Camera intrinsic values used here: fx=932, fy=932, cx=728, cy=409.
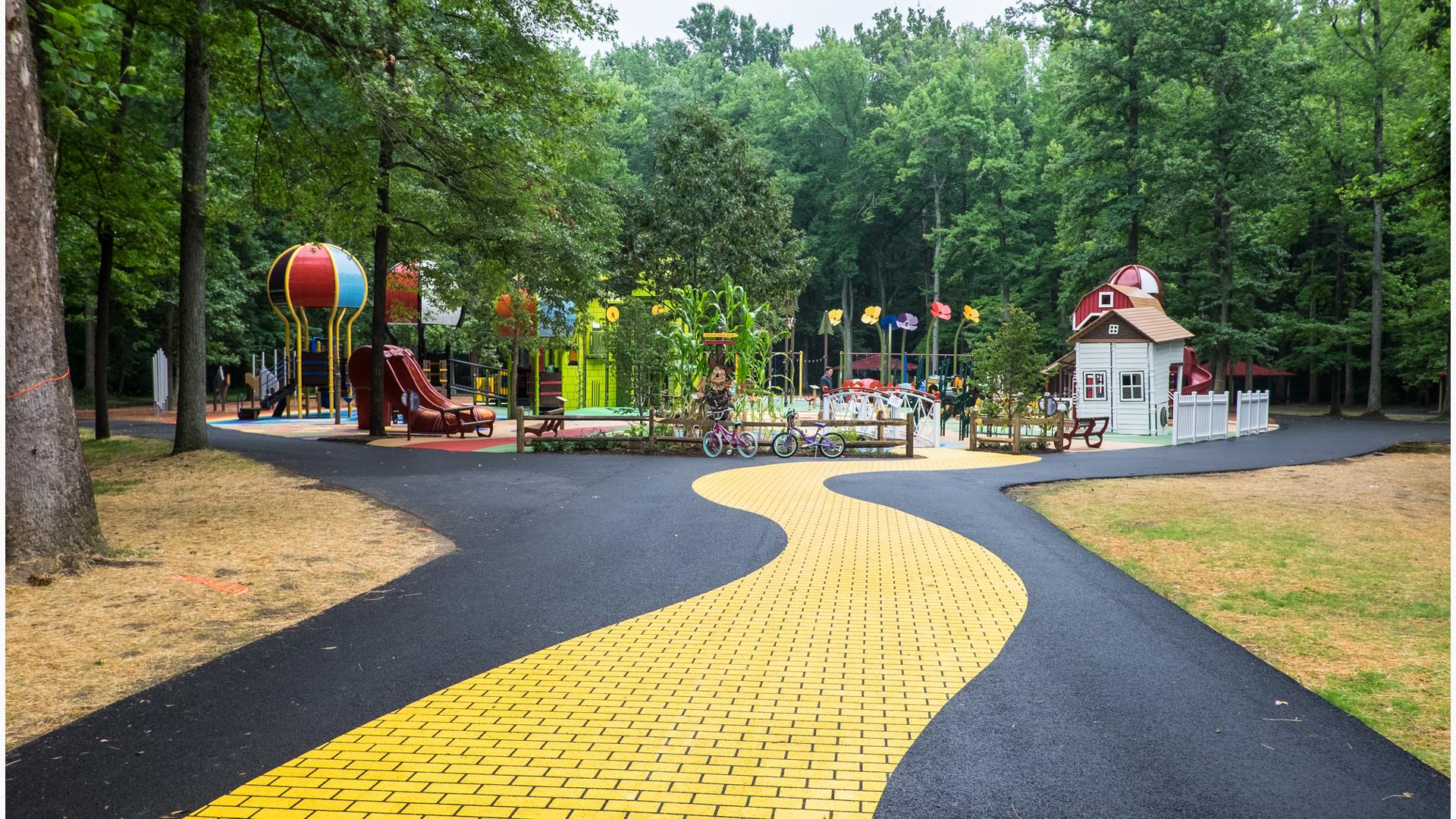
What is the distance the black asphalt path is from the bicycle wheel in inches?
315

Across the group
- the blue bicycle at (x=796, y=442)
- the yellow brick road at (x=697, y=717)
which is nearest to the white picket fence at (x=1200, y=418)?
the blue bicycle at (x=796, y=442)

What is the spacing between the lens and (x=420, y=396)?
21.9m

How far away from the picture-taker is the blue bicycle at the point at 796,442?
1734 cm

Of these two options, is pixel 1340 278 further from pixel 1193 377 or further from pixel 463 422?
pixel 463 422

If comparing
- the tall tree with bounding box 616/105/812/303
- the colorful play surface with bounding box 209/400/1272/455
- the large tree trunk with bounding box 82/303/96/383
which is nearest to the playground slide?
the colorful play surface with bounding box 209/400/1272/455

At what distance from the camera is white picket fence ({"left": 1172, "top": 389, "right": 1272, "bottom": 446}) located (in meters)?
21.6

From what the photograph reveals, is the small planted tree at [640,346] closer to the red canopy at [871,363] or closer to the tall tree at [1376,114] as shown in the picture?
the tall tree at [1376,114]

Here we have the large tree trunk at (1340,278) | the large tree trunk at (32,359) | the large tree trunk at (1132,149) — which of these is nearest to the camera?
the large tree trunk at (32,359)

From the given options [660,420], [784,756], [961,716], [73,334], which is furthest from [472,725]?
[73,334]

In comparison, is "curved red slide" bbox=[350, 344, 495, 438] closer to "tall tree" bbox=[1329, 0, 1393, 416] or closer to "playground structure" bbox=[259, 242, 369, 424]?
"playground structure" bbox=[259, 242, 369, 424]

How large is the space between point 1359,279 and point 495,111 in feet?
143

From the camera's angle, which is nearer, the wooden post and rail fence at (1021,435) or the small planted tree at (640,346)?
the wooden post and rail fence at (1021,435)

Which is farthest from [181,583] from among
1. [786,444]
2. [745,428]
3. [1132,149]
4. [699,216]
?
[1132,149]

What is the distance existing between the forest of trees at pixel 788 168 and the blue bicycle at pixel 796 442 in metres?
6.41
